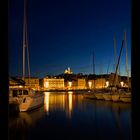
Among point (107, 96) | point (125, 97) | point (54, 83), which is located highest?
point (54, 83)

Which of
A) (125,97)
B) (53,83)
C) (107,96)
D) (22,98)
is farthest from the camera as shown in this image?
(53,83)

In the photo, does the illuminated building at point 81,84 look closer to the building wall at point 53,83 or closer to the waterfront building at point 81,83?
the waterfront building at point 81,83

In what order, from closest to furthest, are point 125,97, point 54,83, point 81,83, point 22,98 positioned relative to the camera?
point 22,98 < point 125,97 < point 81,83 < point 54,83

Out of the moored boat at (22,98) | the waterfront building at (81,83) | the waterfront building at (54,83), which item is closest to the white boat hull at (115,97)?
the moored boat at (22,98)

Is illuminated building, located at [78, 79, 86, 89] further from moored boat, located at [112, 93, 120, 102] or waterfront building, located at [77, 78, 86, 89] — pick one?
moored boat, located at [112, 93, 120, 102]

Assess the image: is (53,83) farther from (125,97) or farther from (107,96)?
(125,97)

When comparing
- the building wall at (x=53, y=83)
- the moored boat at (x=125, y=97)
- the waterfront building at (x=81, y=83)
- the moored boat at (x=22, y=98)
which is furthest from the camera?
the building wall at (x=53, y=83)

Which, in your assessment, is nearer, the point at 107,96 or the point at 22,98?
the point at 22,98

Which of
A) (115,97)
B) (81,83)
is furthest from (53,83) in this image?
(115,97)

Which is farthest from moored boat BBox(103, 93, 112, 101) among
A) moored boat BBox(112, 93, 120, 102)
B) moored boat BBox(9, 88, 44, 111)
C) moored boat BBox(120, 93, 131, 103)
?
moored boat BBox(9, 88, 44, 111)

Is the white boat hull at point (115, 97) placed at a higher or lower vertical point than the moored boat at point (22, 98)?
lower

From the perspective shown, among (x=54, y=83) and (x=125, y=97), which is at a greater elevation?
(x=54, y=83)

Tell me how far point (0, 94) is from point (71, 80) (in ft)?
439

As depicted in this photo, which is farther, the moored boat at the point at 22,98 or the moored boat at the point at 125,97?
the moored boat at the point at 125,97
